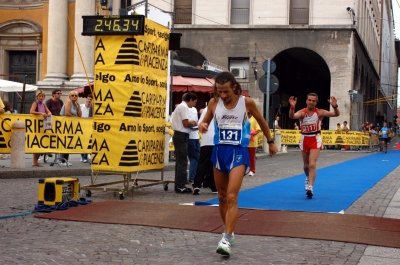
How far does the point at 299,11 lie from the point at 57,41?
16.3 meters

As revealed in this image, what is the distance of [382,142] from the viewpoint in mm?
39969

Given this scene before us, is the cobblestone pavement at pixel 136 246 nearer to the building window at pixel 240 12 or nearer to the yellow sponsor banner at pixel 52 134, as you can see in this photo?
the yellow sponsor banner at pixel 52 134

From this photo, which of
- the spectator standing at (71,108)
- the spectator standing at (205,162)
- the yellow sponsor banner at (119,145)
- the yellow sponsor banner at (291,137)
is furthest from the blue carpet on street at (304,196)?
the yellow sponsor banner at (291,137)

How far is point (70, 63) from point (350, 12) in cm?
1735

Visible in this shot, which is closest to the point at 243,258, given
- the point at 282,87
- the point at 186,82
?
the point at 186,82

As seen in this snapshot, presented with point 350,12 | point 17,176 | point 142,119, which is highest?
point 350,12

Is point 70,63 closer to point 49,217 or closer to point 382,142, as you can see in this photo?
point 382,142

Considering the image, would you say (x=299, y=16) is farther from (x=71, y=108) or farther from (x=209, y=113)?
(x=209, y=113)

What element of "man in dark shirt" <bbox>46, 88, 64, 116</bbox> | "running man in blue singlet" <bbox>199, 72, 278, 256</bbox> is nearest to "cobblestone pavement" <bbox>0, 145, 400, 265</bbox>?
"running man in blue singlet" <bbox>199, 72, 278, 256</bbox>

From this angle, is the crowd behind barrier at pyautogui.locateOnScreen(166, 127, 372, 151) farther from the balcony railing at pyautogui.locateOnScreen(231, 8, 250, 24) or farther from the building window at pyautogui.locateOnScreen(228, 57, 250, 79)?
the balcony railing at pyautogui.locateOnScreen(231, 8, 250, 24)

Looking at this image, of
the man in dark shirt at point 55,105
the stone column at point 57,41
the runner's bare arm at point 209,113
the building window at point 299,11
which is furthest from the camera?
the building window at point 299,11

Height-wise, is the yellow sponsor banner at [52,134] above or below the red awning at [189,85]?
below

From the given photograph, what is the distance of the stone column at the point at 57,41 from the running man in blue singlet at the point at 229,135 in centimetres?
2572

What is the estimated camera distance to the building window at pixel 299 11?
4206 centimetres
